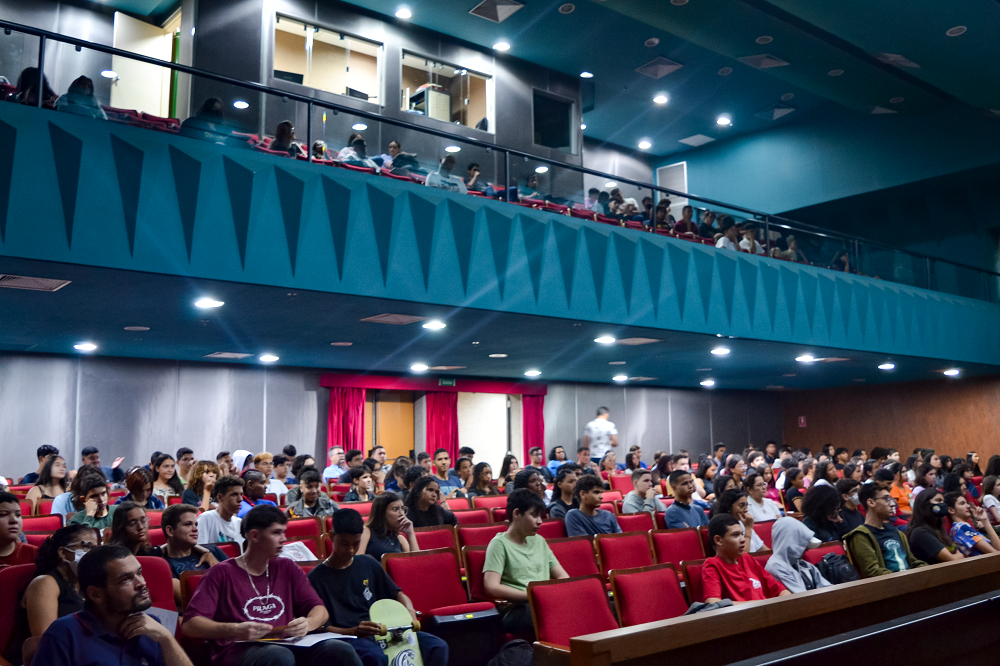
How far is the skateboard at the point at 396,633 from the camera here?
373 centimetres

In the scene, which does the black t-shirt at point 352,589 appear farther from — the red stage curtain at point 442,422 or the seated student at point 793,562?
the red stage curtain at point 442,422

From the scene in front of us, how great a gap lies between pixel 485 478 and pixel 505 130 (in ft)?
25.0

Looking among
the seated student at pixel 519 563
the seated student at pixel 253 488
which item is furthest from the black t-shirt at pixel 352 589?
the seated student at pixel 253 488

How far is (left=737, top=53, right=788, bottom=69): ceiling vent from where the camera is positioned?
1342 cm

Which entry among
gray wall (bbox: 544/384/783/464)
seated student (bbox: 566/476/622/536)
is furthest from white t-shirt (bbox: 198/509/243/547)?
gray wall (bbox: 544/384/783/464)

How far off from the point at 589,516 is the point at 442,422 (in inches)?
363

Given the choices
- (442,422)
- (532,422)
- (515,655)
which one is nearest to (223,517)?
(515,655)

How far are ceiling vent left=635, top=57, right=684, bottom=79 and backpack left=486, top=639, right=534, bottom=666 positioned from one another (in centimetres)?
1247

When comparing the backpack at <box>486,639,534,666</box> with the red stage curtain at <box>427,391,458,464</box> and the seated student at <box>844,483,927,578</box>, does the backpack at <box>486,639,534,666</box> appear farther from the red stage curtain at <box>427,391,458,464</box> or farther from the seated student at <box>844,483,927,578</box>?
the red stage curtain at <box>427,391,458,464</box>

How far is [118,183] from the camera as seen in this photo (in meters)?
5.98

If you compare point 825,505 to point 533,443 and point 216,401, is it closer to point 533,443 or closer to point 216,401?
point 216,401

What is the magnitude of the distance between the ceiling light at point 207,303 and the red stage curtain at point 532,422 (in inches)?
367

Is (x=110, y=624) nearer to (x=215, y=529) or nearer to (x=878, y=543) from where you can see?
(x=215, y=529)

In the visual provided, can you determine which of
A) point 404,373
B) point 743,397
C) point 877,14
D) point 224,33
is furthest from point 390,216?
point 743,397
